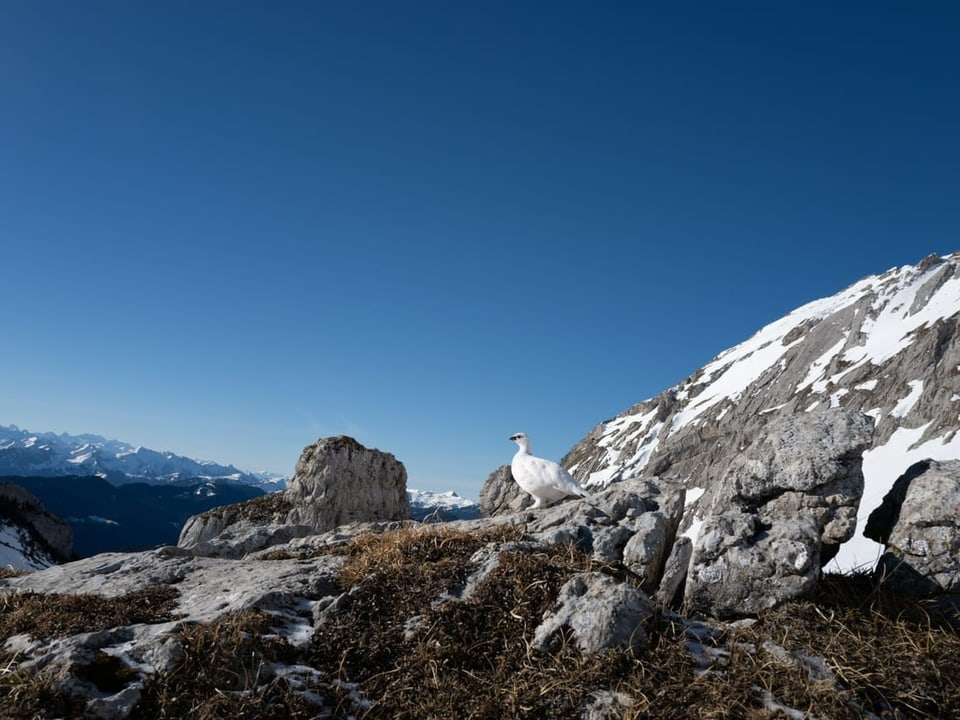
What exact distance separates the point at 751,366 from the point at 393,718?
636 feet

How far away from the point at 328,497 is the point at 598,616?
70.7ft

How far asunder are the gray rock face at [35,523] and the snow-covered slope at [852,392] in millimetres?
63448

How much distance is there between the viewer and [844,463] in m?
9.62

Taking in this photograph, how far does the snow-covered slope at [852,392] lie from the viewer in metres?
87.1

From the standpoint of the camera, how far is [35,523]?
5291 cm

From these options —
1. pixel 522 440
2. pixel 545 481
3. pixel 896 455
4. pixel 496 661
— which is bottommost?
pixel 496 661

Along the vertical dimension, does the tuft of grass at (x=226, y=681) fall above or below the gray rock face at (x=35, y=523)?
above

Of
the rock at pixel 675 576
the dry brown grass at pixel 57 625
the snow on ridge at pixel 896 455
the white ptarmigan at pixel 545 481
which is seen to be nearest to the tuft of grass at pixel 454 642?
the rock at pixel 675 576

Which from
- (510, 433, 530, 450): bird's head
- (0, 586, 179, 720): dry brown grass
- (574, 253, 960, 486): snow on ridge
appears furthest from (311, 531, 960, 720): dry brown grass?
(574, 253, 960, 486): snow on ridge

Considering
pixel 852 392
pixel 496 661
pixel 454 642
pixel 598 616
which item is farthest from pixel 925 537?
pixel 852 392

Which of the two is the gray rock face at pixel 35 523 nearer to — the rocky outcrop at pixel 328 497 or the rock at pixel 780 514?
the rocky outcrop at pixel 328 497

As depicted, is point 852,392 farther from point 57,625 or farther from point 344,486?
point 57,625

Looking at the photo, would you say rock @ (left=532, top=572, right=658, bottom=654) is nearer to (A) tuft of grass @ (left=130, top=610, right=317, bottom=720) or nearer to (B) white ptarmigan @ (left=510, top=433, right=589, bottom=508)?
(A) tuft of grass @ (left=130, top=610, right=317, bottom=720)

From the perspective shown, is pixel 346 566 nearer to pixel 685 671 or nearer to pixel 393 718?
pixel 393 718
